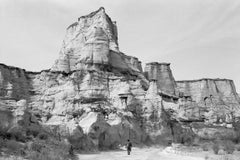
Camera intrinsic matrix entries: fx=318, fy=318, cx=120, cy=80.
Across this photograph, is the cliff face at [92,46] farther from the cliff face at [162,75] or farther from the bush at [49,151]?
the bush at [49,151]

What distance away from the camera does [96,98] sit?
4081cm

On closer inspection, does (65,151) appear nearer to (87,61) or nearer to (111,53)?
(87,61)

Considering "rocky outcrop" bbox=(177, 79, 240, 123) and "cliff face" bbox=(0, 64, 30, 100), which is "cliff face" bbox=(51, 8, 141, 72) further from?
"rocky outcrop" bbox=(177, 79, 240, 123)

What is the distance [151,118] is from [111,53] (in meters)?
13.2

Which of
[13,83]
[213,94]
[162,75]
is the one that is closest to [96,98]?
[13,83]

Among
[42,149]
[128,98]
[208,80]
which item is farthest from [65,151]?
[208,80]

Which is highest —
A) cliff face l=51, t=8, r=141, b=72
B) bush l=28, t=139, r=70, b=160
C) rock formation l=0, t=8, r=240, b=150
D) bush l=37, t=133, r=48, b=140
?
cliff face l=51, t=8, r=141, b=72

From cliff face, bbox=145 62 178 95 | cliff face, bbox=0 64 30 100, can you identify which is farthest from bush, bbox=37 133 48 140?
cliff face, bbox=145 62 178 95

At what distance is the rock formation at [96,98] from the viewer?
31.2 m

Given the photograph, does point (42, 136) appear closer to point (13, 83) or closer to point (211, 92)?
point (13, 83)

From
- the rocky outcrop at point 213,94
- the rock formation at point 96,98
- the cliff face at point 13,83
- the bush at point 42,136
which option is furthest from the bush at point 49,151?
the rocky outcrop at point 213,94

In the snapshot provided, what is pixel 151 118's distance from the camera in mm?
41250

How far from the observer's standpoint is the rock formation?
3116 centimetres

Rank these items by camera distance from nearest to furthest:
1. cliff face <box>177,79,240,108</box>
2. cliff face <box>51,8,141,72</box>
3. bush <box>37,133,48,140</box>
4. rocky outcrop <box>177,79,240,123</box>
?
bush <box>37,133,48,140</box>
cliff face <box>51,8,141,72</box>
rocky outcrop <box>177,79,240,123</box>
cliff face <box>177,79,240,108</box>
